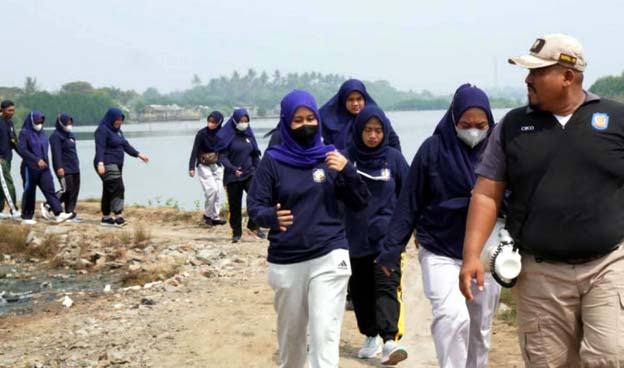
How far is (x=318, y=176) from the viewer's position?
515 cm

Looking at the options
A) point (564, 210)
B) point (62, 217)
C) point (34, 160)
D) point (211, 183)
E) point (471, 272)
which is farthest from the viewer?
point (62, 217)

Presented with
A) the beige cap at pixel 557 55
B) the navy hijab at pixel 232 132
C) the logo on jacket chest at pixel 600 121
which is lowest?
the navy hijab at pixel 232 132

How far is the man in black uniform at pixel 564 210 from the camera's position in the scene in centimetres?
370

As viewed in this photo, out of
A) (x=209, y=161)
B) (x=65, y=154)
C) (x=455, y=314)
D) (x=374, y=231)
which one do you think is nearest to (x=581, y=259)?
(x=455, y=314)

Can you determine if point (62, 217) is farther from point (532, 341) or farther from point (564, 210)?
point (564, 210)

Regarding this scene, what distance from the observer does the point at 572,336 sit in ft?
12.7

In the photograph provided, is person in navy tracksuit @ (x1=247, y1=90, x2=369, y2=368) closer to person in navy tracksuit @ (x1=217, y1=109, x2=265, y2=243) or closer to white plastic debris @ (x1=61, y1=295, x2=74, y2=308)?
white plastic debris @ (x1=61, y1=295, x2=74, y2=308)

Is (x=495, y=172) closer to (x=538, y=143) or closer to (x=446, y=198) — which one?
(x=538, y=143)

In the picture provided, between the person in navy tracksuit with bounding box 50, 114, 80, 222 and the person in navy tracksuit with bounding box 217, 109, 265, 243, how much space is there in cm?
338

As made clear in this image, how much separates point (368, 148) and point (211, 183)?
813 centimetres

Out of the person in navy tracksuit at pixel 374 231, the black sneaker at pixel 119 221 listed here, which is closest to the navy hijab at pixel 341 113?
the person in navy tracksuit at pixel 374 231

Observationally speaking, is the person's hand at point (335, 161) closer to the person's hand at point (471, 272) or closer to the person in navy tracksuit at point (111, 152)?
the person's hand at point (471, 272)

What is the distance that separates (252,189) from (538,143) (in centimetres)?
197

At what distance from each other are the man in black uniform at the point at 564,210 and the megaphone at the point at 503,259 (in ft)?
0.13
